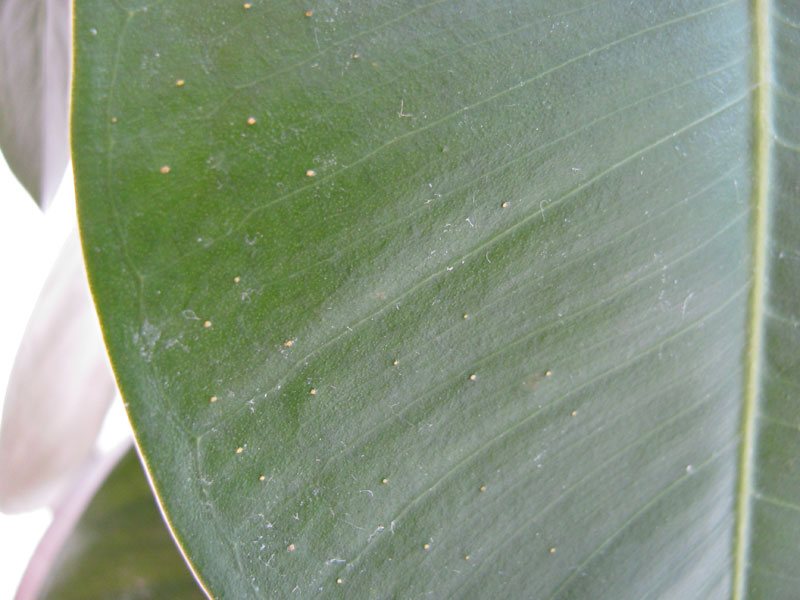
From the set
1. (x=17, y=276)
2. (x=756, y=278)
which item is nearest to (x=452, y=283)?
(x=756, y=278)

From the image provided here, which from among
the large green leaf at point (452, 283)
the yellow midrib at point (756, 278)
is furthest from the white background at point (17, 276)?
the yellow midrib at point (756, 278)

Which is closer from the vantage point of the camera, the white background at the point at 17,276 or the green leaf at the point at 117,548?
the green leaf at the point at 117,548

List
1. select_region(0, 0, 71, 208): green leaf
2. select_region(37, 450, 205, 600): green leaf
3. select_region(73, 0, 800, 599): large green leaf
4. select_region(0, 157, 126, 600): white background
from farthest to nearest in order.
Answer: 1. select_region(0, 157, 126, 600): white background
2. select_region(37, 450, 205, 600): green leaf
3. select_region(0, 0, 71, 208): green leaf
4. select_region(73, 0, 800, 599): large green leaf

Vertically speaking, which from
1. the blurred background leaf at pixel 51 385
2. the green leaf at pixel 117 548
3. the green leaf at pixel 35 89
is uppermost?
the green leaf at pixel 35 89

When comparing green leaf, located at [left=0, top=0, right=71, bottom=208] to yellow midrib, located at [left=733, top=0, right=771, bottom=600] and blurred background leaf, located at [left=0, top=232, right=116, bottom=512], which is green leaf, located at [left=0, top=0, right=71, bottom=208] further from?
yellow midrib, located at [left=733, top=0, right=771, bottom=600]

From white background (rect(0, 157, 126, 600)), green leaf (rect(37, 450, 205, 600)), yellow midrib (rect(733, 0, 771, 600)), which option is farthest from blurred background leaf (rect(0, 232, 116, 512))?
yellow midrib (rect(733, 0, 771, 600))

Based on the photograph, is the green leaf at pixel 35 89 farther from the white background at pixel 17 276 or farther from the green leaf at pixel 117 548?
the white background at pixel 17 276

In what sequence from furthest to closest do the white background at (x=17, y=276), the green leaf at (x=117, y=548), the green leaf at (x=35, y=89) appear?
the white background at (x=17, y=276) < the green leaf at (x=117, y=548) < the green leaf at (x=35, y=89)
